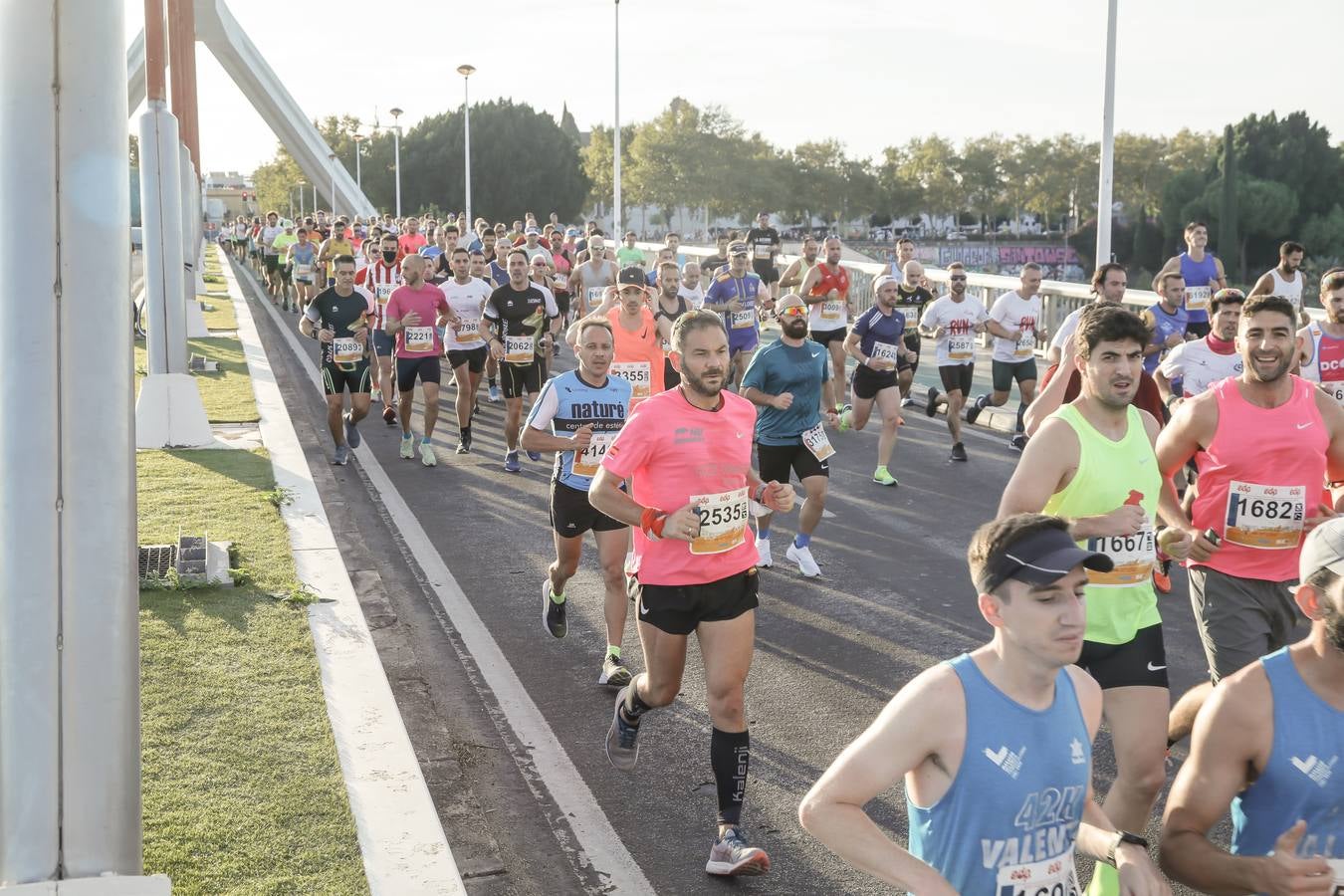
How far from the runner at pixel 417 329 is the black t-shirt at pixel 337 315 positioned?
0.43 m

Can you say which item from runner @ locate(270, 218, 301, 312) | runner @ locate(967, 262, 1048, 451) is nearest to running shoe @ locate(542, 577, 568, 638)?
runner @ locate(967, 262, 1048, 451)

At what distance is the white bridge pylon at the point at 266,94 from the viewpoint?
61312 millimetres

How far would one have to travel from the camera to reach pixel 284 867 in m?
5.20

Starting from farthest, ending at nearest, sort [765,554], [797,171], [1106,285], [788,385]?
[797,171], [1106,285], [765,554], [788,385]

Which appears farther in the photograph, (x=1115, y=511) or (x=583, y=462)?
(x=583, y=462)

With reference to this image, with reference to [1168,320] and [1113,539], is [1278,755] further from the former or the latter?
[1168,320]

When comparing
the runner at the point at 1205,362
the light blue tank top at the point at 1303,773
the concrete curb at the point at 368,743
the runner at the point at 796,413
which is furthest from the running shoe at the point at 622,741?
the runner at the point at 1205,362

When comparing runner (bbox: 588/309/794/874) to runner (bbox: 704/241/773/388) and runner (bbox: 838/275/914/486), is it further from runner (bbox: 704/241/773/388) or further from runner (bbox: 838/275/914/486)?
runner (bbox: 704/241/773/388)

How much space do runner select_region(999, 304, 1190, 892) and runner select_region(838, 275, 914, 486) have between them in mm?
8599

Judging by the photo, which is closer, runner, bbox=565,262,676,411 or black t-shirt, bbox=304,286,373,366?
runner, bbox=565,262,676,411

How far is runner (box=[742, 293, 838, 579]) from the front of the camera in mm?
10070

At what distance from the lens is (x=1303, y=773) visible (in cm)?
322

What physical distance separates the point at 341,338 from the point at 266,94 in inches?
2231

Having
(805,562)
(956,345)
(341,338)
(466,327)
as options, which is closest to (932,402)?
(956,345)
